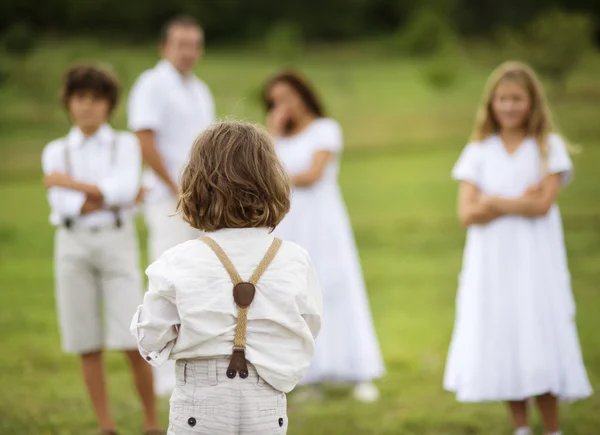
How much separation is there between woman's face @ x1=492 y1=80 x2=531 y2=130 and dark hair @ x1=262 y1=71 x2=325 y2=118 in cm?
154

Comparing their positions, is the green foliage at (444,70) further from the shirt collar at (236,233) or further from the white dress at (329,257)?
the shirt collar at (236,233)

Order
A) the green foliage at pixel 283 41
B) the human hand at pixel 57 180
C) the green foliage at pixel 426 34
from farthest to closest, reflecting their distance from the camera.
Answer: the green foliage at pixel 426 34
the green foliage at pixel 283 41
the human hand at pixel 57 180

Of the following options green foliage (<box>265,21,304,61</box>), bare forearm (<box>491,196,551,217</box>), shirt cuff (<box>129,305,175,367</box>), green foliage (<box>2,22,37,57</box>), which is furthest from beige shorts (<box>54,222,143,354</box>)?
green foliage (<box>265,21,304,61</box>)

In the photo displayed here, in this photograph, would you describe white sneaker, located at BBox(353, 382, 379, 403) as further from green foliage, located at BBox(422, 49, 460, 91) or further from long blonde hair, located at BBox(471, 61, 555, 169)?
green foliage, located at BBox(422, 49, 460, 91)

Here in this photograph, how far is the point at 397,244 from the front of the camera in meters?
13.6

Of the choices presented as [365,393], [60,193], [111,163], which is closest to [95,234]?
[60,193]

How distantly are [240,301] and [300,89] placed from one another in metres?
3.34

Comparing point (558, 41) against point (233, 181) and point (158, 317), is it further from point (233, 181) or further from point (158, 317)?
point (158, 317)

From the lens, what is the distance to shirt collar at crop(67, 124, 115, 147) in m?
4.59

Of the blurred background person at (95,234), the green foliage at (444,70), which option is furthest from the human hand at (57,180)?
the green foliage at (444,70)

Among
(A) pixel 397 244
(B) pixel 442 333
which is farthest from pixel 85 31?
(B) pixel 442 333

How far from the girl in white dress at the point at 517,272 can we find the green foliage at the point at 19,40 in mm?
10761

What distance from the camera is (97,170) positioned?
15.0 feet

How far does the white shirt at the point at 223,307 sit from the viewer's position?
8.91 feet
